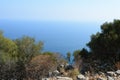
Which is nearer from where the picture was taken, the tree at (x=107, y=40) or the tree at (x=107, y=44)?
the tree at (x=107, y=44)

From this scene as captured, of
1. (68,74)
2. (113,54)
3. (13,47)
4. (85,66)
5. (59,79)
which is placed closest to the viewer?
(59,79)

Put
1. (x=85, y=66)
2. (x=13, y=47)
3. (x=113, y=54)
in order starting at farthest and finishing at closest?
(x=13, y=47) → (x=113, y=54) → (x=85, y=66)

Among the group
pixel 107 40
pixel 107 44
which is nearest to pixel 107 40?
pixel 107 40

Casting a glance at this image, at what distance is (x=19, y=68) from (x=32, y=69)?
2.21 feet

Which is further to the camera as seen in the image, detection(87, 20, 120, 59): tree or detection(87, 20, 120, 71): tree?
detection(87, 20, 120, 59): tree

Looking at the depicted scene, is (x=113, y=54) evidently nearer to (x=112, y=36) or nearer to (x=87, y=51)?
(x=112, y=36)

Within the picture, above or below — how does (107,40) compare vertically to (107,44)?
above

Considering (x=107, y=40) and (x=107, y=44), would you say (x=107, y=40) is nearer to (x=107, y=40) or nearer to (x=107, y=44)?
(x=107, y=40)

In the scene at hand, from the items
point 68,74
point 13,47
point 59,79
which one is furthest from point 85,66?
point 13,47

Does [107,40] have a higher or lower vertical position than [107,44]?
higher

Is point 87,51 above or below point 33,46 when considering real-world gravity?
below

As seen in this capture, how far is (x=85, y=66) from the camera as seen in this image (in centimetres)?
1541

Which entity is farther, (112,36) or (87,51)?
(87,51)

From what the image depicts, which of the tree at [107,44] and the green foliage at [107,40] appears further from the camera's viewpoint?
the green foliage at [107,40]
